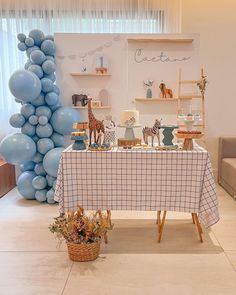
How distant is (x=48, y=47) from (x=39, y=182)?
1637 mm

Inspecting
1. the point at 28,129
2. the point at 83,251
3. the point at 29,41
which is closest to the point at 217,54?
the point at 29,41

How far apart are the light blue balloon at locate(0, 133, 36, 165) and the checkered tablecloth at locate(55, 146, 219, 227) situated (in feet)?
3.94

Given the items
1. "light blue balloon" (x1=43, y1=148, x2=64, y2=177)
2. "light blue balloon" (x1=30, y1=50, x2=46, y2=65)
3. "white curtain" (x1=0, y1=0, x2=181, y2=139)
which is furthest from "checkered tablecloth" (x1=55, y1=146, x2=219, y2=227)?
"white curtain" (x1=0, y1=0, x2=181, y2=139)

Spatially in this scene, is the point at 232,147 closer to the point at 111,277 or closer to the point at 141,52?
the point at 141,52

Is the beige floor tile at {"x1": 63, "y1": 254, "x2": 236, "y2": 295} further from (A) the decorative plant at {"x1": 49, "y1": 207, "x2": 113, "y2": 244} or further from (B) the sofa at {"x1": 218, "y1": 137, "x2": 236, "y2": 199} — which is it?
(B) the sofa at {"x1": 218, "y1": 137, "x2": 236, "y2": 199}

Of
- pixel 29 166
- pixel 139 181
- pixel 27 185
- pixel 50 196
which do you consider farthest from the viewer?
pixel 29 166

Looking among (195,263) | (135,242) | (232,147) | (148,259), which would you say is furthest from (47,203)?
(232,147)

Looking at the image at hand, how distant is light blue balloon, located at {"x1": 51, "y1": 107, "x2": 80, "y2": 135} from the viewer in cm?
386

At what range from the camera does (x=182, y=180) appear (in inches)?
104

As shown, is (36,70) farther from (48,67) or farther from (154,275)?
(154,275)

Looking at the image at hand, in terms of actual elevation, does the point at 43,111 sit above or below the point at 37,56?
below

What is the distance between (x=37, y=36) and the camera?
3.83 metres

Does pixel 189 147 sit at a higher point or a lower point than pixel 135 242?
higher

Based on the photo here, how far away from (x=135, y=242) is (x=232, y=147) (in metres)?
2.41
